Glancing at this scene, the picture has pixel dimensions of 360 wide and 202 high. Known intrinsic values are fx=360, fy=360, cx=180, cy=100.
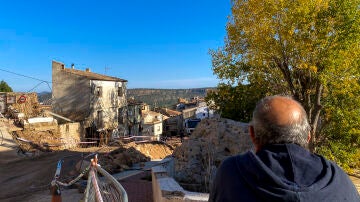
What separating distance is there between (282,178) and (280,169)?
0.05 metres

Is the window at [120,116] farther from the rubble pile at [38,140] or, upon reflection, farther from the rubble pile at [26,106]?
the rubble pile at [38,140]

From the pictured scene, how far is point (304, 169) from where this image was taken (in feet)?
6.48

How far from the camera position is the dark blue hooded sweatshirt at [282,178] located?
6.20 feet

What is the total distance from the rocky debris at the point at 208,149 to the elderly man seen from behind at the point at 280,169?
181 inches

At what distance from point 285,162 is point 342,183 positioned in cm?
36

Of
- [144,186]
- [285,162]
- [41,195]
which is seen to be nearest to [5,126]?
[41,195]

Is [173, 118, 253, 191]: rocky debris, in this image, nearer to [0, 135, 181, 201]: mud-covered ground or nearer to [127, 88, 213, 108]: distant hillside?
[0, 135, 181, 201]: mud-covered ground

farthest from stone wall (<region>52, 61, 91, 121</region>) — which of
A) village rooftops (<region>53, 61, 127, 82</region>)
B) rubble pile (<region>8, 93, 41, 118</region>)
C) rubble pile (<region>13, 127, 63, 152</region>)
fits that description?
rubble pile (<region>13, 127, 63, 152</region>)

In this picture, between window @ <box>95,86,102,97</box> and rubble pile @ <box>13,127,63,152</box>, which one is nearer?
rubble pile @ <box>13,127,63,152</box>

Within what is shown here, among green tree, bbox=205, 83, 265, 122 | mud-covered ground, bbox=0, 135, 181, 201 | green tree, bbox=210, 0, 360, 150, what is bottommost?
mud-covered ground, bbox=0, 135, 181, 201

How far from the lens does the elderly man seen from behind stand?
6.25 ft

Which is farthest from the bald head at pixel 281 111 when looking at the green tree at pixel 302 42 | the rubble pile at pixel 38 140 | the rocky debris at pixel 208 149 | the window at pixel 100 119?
the window at pixel 100 119

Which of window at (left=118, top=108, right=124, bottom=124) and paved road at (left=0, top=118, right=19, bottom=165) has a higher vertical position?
window at (left=118, top=108, right=124, bottom=124)

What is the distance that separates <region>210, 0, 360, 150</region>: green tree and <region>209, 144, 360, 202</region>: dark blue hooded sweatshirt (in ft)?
30.9
